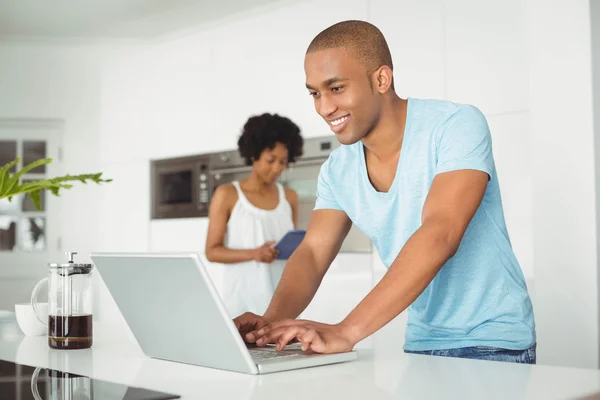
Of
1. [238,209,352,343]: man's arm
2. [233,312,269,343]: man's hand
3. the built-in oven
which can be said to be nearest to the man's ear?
[238,209,352,343]: man's arm

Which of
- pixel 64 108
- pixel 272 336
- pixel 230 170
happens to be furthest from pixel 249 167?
pixel 272 336

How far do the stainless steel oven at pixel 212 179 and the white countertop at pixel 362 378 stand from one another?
7.93 ft

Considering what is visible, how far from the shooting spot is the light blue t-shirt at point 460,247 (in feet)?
4.93

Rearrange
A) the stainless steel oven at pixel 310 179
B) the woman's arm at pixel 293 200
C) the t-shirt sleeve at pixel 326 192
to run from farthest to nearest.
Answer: the stainless steel oven at pixel 310 179
the woman's arm at pixel 293 200
the t-shirt sleeve at pixel 326 192

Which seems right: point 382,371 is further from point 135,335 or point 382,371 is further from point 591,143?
point 591,143

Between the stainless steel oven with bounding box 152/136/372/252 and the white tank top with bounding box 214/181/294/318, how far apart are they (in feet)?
1.34

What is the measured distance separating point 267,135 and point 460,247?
6.12 ft

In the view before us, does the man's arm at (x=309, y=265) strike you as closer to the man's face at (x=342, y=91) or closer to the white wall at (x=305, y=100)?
the man's face at (x=342, y=91)

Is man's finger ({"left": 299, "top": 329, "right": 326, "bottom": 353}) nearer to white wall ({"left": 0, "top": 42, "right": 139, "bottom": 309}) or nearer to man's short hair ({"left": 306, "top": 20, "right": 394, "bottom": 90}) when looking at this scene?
man's short hair ({"left": 306, "top": 20, "right": 394, "bottom": 90})

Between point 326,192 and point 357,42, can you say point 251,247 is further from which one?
point 357,42

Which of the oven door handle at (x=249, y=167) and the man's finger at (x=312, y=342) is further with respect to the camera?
the oven door handle at (x=249, y=167)

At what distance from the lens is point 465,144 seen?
146 centimetres

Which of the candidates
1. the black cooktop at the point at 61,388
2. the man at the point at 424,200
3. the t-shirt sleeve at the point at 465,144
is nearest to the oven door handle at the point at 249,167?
the man at the point at 424,200

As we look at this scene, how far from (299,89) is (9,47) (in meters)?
2.97
